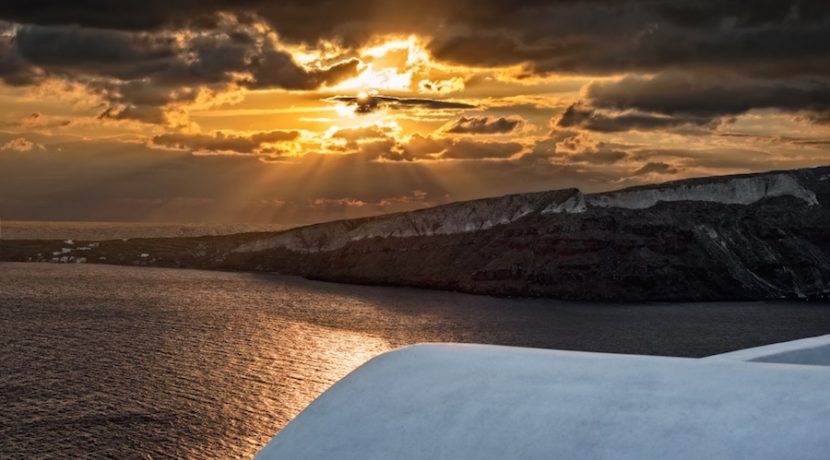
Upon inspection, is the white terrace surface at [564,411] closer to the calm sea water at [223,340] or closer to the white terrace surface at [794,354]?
the white terrace surface at [794,354]

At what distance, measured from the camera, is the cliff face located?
3295 inches

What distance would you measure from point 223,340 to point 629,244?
49854 mm

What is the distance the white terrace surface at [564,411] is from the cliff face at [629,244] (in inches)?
2735

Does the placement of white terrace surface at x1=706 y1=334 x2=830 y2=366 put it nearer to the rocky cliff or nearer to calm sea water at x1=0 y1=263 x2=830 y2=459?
calm sea water at x1=0 y1=263 x2=830 y2=459

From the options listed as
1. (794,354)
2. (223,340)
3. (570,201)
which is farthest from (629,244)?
(794,354)

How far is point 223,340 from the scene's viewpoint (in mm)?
48594

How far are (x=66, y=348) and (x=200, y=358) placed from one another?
26.2 ft

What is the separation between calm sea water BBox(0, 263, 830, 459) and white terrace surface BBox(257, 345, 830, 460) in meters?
9.50

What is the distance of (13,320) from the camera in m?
56.6

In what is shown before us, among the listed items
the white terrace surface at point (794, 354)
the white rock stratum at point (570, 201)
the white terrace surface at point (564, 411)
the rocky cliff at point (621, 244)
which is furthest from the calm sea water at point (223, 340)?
the white rock stratum at point (570, 201)

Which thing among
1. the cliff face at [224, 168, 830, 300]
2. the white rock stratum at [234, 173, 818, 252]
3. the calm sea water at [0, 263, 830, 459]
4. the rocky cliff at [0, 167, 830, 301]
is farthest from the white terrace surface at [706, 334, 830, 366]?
the white rock stratum at [234, 173, 818, 252]

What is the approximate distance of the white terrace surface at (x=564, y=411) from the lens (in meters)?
10.7

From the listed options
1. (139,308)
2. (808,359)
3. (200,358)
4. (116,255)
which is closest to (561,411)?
(808,359)

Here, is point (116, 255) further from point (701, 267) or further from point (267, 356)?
point (267, 356)
